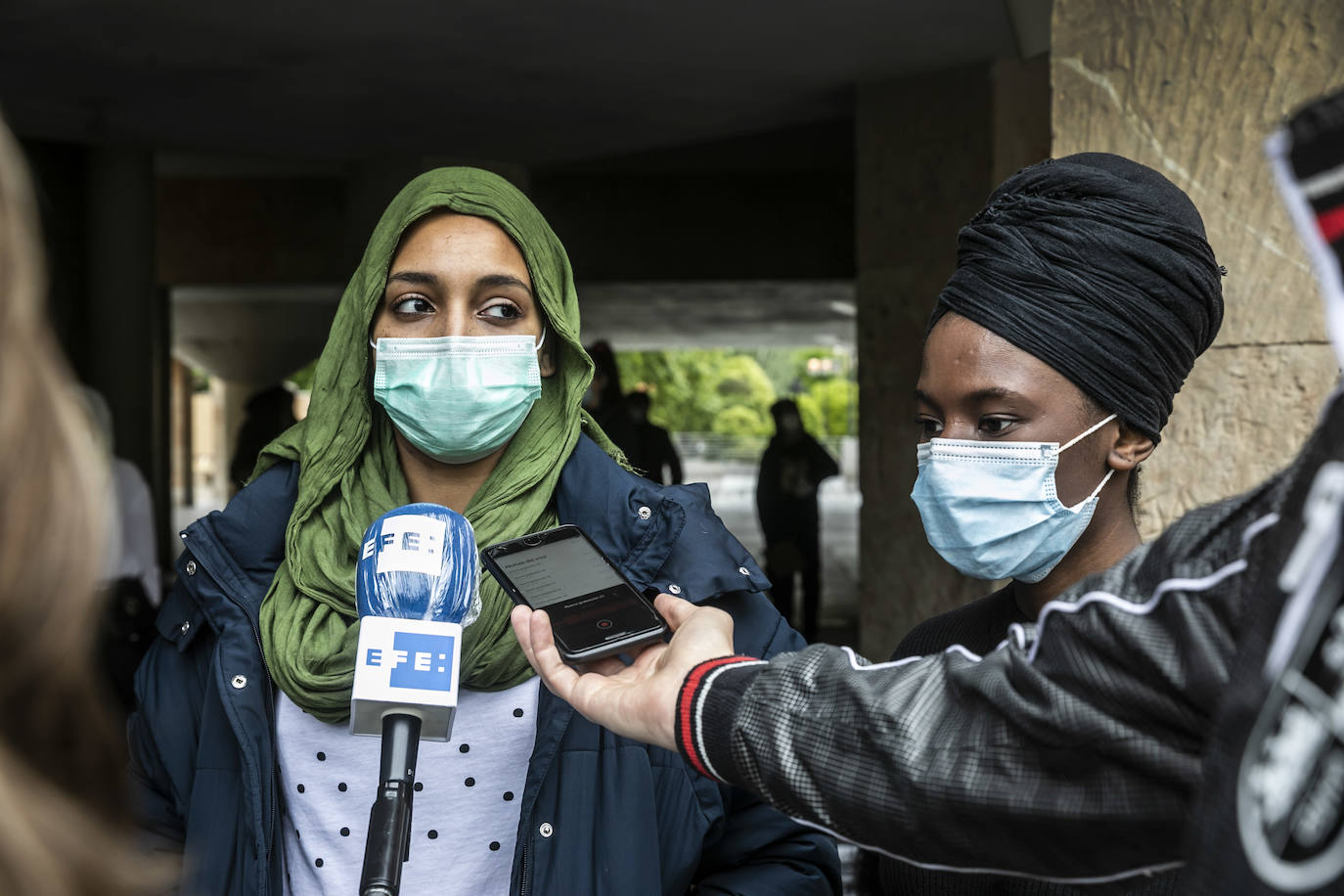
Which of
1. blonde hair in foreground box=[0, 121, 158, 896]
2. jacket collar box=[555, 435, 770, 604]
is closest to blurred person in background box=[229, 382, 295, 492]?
jacket collar box=[555, 435, 770, 604]

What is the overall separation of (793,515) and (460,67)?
4336mm

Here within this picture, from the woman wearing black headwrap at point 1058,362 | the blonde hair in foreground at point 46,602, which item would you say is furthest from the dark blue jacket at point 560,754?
the blonde hair in foreground at point 46,602

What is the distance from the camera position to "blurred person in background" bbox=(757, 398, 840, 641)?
988 cm

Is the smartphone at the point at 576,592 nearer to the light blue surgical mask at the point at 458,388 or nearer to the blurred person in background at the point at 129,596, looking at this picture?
the light blue surgical mask at the point at 458,388

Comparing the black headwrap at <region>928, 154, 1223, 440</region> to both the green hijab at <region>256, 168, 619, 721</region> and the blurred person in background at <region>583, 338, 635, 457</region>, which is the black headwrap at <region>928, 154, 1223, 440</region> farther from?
the blurred person in background at <region>583, 338, 635, 457</region>

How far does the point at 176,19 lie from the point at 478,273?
5.57 m

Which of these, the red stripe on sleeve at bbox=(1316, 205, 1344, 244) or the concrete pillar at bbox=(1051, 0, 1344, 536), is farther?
the concrete pillar at bbox=(1051, 0, 1344, 536)

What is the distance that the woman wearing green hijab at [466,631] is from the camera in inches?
72.7

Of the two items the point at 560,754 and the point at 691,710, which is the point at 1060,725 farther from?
the point at 560,754

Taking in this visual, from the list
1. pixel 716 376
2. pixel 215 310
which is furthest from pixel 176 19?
pixel 716 376

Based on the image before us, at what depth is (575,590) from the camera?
5.16 feet

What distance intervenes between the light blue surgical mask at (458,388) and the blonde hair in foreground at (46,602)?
1306 mm

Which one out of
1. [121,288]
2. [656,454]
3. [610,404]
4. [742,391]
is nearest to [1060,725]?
[610,404]

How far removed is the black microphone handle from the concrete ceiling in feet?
13.8
